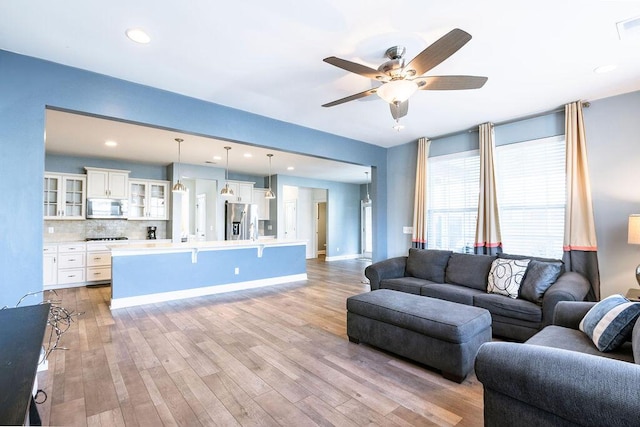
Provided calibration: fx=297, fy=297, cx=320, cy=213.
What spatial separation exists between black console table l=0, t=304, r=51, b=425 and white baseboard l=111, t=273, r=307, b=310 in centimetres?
288

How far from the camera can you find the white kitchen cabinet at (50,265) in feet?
18.3

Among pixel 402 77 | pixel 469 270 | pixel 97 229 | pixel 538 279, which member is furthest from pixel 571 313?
pixel 97 229

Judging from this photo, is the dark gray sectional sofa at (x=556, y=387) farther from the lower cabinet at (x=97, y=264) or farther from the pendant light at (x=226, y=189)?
the lower cabinet at (x=97, y=264)

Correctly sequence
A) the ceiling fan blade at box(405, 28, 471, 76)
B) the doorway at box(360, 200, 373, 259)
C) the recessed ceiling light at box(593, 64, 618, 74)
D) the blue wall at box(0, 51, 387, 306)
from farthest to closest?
1. the doorway at box(360, 200, 373, 259)
2. the recessed ceiling light at box(593, 64, 618, 74)
3. the blue wall at box(0, 51, 387, 306)
4. the ceiling fan blade at box(405, 28, 471, 76)

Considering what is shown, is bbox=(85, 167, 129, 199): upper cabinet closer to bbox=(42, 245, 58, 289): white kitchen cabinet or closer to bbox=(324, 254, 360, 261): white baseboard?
bbox=(42, 245, 58, 289): white kitchen cabinet

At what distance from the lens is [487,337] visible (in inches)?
104

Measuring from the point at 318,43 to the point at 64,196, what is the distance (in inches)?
255

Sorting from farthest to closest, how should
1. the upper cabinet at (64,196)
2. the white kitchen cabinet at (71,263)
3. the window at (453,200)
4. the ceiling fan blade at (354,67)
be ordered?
the upper cabinet at (64,196)
the white kitchen cabinet at (71,263)
the window at (453,200)
the ceiling fan blade at (354,67)

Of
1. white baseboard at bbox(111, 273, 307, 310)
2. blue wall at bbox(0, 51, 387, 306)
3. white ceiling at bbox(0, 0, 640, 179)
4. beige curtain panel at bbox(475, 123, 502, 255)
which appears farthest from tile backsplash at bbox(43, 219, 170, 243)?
beige curtain panel at bbox(475, 123, 502, 255)

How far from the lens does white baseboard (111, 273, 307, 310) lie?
4445 mm

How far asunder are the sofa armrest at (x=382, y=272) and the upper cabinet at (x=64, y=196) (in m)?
6.09

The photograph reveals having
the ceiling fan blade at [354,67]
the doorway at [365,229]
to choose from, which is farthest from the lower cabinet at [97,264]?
the doorway at [365,229]

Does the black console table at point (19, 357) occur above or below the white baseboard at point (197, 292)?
above

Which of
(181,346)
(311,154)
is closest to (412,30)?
(311,154)
